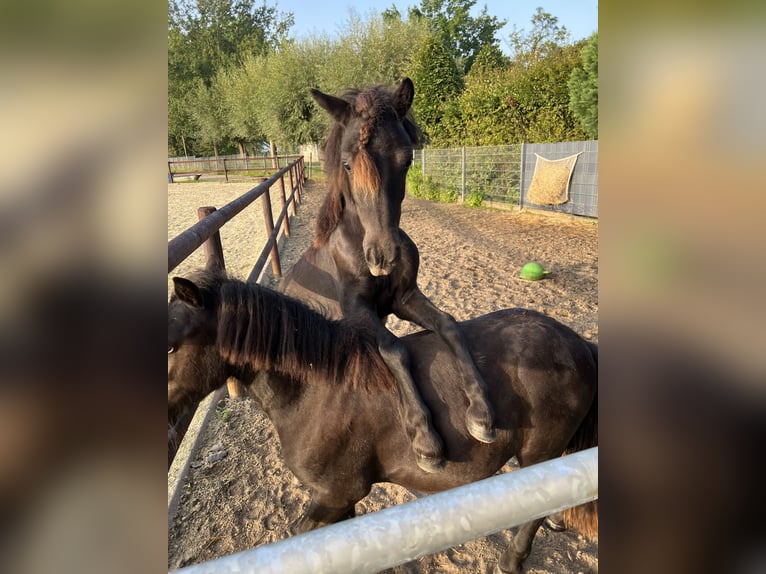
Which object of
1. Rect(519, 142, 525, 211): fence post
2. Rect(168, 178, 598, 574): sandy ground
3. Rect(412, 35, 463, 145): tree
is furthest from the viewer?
Rect(412, 35, 463, 145): tree

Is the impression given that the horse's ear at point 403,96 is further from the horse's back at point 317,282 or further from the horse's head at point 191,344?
the horse's head at point 191,344

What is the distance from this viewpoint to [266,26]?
35312 mm

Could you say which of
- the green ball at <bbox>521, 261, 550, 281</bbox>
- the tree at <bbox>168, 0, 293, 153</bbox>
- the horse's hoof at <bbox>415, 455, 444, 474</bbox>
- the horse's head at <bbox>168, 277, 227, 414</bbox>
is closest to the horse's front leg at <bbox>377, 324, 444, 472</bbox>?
the horse's hoof at <bbox>415, 455, 444, 474</bbox>

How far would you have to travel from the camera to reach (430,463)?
1.61 m

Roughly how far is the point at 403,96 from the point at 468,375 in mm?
1297

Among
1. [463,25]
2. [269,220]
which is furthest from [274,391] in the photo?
[463,25]

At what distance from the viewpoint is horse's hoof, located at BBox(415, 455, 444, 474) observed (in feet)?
5.28

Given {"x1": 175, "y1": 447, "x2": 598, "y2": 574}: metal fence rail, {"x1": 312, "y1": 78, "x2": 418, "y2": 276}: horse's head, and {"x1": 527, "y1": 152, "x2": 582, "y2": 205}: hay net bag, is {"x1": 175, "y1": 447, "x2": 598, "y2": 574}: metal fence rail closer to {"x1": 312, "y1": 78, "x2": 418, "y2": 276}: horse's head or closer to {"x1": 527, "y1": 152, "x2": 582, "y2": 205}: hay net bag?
{"x1": 312, "y1": 78, "x2": 418, "y2": 276}: horse's head

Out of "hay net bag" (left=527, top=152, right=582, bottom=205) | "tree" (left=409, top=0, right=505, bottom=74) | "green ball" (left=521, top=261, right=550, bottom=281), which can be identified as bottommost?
"green ball" (left=521, top=261, right=550, bottom=281)

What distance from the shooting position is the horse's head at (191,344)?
1.43m

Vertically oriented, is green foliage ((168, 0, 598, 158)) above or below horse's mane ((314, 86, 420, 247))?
above

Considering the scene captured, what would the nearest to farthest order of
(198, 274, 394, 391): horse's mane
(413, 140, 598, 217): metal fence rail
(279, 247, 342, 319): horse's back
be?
1. (198, 274, 394, 391): horse's mane
2. (279, 247, 342, 319): horse's back
3. (413, 140, 598, 217): metal fence rail
